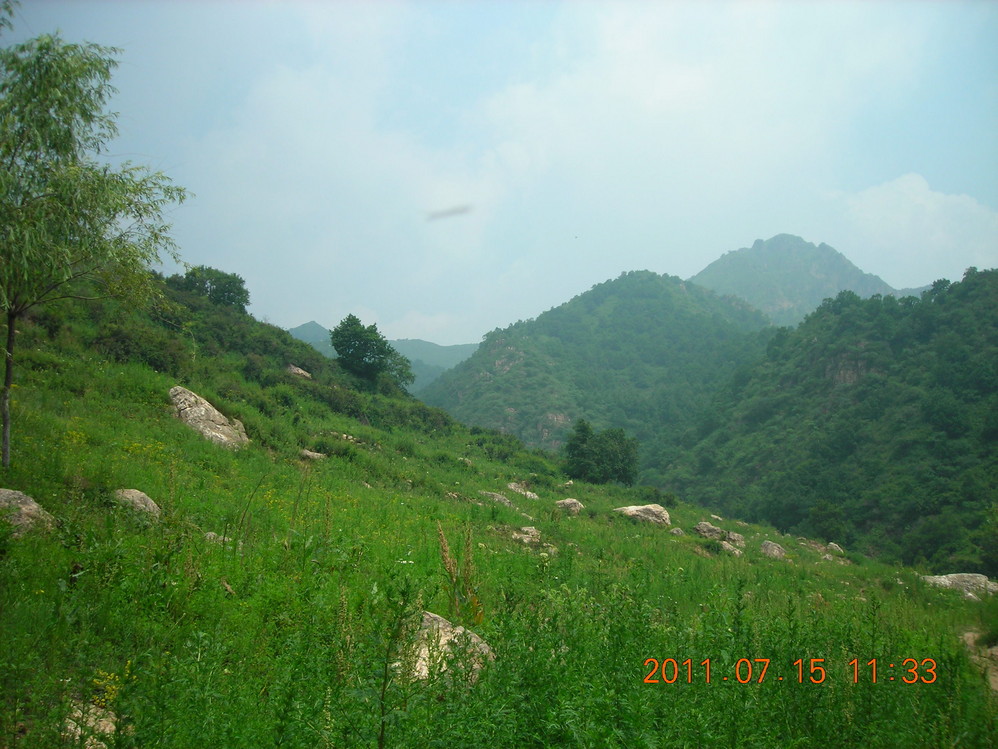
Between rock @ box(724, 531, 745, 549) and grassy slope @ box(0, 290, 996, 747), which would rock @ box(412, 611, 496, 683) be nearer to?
grassy slope @ box(0, 290, 996, 747)

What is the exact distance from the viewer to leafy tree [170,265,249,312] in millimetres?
36794

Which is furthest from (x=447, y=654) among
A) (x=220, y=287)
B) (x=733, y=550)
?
(x=220, y=287)

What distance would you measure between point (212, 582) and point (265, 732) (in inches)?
100

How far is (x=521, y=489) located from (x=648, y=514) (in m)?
5.60

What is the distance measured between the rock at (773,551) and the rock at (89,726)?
1891cm

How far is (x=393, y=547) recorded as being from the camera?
801 cm

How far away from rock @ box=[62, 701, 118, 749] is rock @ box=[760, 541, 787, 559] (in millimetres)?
18907

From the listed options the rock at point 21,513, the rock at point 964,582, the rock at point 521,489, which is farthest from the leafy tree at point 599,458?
the rock at point 21,513

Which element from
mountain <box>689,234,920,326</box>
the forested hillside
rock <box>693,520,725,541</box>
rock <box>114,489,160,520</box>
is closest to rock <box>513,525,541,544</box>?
rock <box>114,489,160,520</box>

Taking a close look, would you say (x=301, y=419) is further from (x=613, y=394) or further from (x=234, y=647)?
(x=613, y=394)

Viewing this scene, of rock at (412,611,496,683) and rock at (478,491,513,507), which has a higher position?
rock at (412,611,496,683)

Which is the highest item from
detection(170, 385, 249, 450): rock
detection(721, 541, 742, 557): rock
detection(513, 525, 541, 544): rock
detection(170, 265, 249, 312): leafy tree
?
detection(170, 265, 249, 312): leafy tree

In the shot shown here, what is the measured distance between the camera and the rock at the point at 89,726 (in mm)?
2867

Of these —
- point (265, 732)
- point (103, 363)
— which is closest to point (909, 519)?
point (265, 732)
